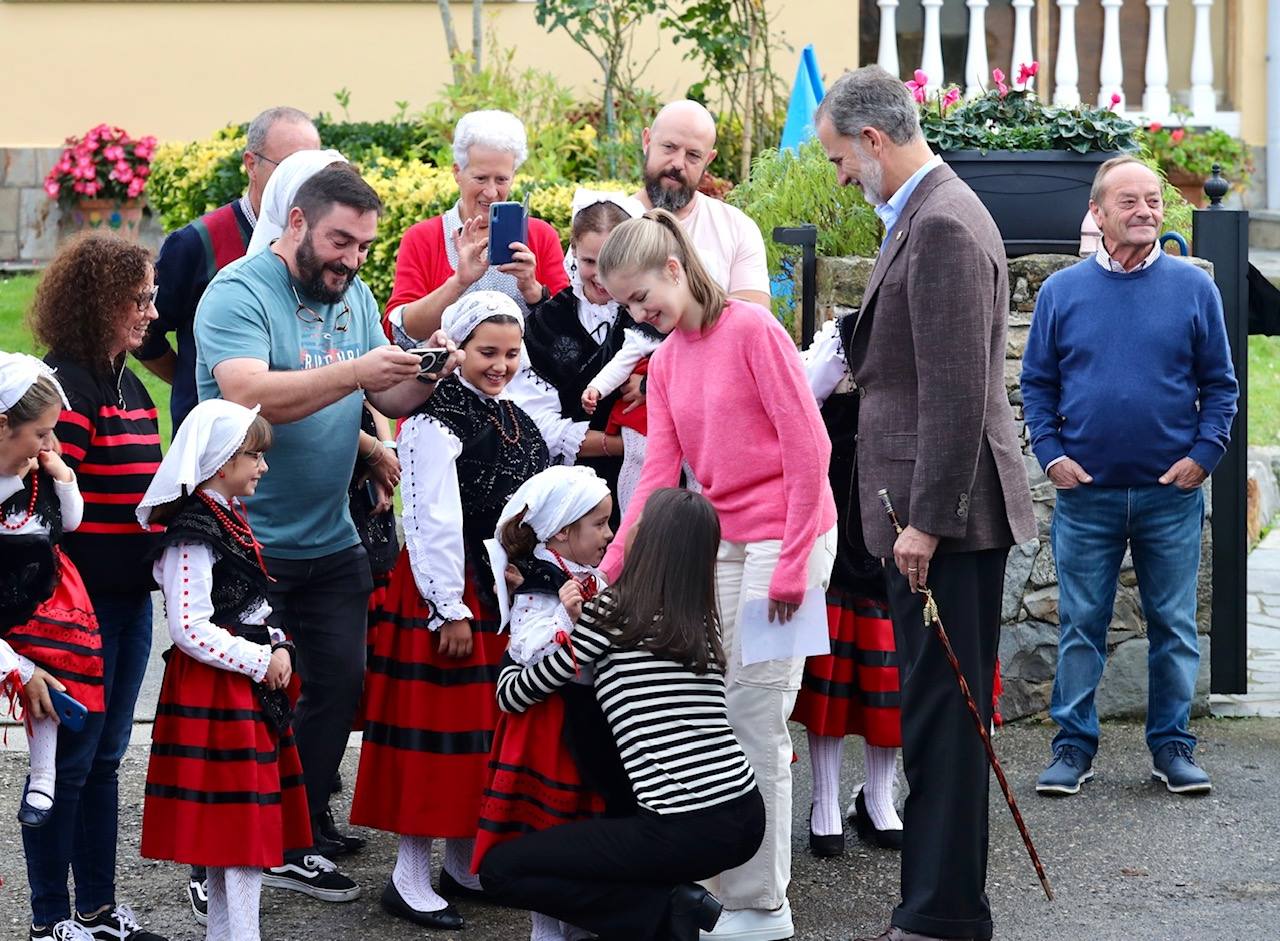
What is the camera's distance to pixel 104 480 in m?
4.41

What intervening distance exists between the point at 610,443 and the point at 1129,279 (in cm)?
174

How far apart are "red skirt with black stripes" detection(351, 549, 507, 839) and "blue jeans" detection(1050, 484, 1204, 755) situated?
6.71 feet

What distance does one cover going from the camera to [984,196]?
6.36 m

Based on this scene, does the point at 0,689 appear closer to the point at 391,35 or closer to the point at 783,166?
the point at 783,166

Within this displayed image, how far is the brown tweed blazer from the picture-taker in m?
4.15

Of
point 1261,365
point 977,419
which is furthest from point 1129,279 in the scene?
point 1261,365

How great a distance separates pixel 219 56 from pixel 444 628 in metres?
9.44

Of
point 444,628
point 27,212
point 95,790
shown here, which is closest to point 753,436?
point 444,628

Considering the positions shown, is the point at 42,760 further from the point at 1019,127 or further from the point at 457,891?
the point at 1019,127

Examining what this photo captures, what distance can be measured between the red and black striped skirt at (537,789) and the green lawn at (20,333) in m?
5.35

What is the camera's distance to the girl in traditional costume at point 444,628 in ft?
15.2

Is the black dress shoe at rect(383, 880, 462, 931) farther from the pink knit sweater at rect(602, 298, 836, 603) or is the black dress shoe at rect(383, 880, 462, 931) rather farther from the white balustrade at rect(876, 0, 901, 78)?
the white balustrade at rect(876, 0, 901, 78)

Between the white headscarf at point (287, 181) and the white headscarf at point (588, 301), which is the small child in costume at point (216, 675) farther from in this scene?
the white headscarf at point (588, 301)

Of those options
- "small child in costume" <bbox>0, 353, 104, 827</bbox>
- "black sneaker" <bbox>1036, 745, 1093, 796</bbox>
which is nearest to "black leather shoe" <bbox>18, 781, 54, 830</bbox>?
"small child in costume" <bbox>0, 353, 104, 827</bbox>
